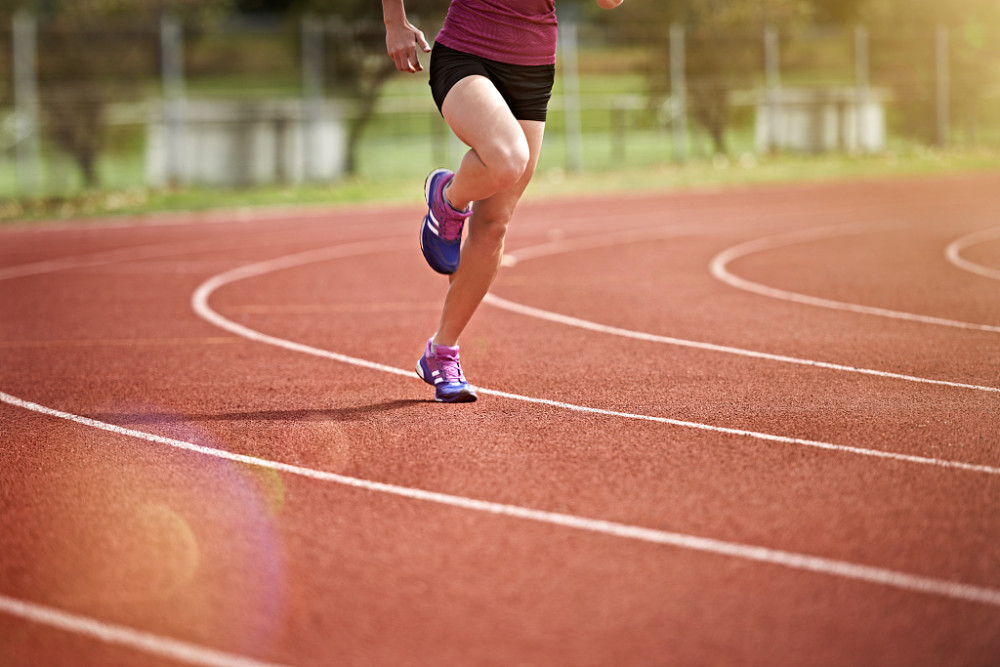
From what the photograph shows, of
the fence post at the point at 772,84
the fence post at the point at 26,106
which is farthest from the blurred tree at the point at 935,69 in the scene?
the fence post at the point at 26,106

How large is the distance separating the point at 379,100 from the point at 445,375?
57.1 feet

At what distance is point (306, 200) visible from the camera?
18.5 meters

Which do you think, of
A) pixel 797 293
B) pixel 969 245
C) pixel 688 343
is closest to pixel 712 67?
pixel 969 245

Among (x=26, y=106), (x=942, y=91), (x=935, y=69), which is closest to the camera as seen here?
(x=26, y=106)

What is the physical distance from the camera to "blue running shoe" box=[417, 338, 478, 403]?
5059mm

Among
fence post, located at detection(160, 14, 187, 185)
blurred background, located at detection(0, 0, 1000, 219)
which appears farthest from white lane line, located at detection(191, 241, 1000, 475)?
fence post, located at detection(160, 14, 187, 185)

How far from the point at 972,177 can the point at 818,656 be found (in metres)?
20.7

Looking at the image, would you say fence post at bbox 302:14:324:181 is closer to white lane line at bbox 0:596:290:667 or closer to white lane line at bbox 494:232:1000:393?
white lane line at bbox 494:232:1000:393

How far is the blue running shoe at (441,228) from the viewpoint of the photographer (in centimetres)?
477

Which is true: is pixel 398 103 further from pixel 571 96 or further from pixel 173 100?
pixel 173 100

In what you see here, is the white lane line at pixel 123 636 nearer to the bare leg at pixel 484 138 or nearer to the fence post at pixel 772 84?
the bare leg at pixel 484 138

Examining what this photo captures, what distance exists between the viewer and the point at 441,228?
188 inches

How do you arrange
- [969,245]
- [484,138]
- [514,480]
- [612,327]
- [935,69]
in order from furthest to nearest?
[935,69]
[969,245]
[612,327]
[484,138]
[514,480]

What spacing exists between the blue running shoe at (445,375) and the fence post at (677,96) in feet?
64.8
